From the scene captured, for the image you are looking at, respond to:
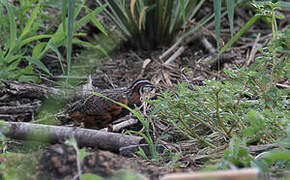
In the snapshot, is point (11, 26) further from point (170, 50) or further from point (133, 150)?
point (170, 50)

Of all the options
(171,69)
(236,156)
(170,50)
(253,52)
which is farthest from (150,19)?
(236,156)

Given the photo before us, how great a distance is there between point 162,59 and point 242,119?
2841mm

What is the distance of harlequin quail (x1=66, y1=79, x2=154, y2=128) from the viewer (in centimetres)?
422

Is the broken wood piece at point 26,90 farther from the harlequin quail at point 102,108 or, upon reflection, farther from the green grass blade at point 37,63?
the harlequin quail at point 102,108

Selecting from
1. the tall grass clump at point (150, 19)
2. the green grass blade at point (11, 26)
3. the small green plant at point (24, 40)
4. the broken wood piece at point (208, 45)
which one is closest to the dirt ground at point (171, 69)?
the broken wood piece at point (208, 45)

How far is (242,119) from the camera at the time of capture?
10.1ft

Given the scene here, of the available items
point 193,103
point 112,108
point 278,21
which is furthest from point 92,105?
point 278,21

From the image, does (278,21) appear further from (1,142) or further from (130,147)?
(1,142)

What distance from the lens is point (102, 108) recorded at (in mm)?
4227

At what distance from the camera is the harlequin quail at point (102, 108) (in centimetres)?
422

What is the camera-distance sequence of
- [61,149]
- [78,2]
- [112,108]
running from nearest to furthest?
[61,149]
[112,108]
[78,2]

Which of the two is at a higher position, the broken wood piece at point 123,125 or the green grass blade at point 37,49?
the green grass blade at point 37,49

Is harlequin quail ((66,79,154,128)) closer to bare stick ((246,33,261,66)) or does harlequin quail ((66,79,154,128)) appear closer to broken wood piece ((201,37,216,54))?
bare stick ((246,33,261,66))

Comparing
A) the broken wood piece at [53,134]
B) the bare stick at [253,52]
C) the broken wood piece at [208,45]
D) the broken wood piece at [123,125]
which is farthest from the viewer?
the broken wood piece at [208,45]
